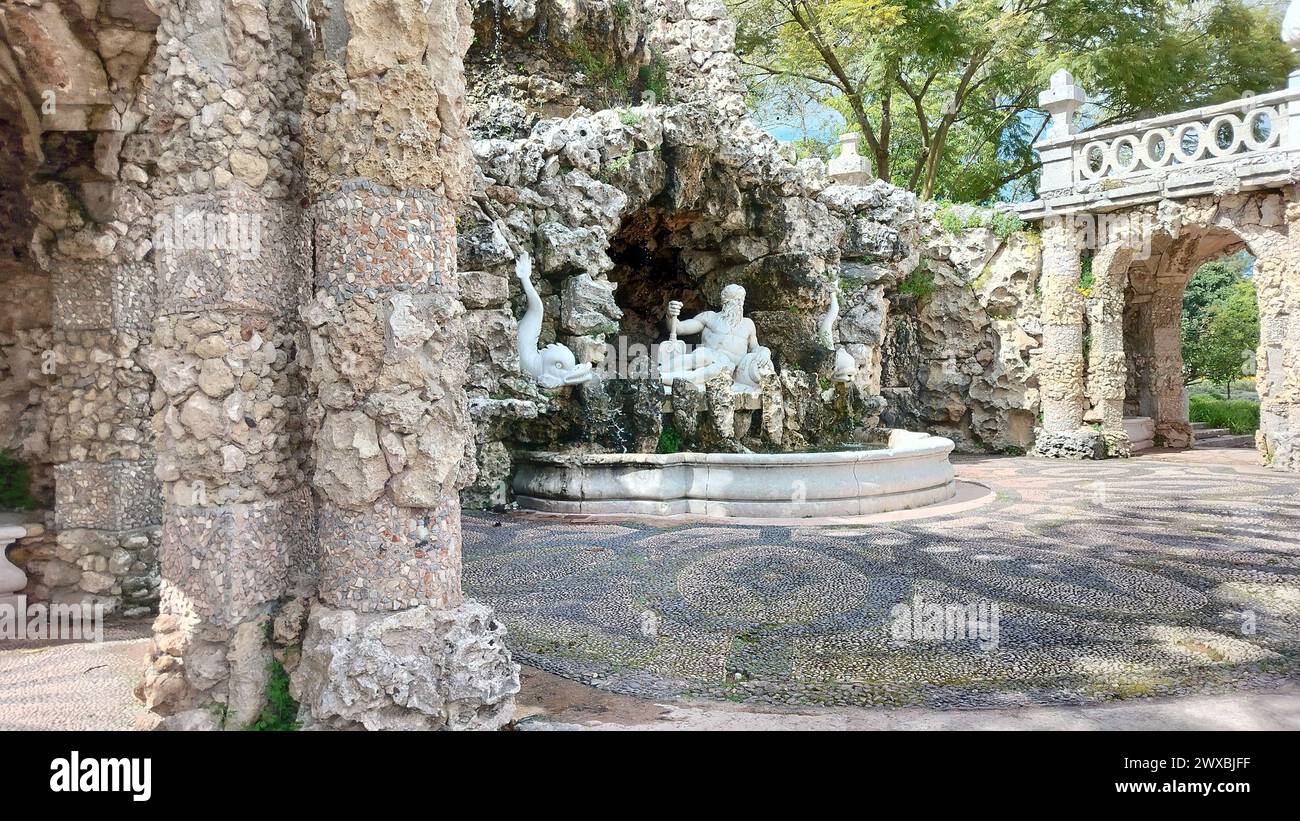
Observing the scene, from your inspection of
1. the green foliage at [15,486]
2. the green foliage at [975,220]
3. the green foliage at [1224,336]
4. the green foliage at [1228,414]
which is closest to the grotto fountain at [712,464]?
the green foliage at [15,486]

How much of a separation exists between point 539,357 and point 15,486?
4.63 metres

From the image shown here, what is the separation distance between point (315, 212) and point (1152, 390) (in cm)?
1730

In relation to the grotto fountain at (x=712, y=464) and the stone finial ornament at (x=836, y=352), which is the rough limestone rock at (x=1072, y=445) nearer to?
the stone finial ornament at (x=836, y=352)

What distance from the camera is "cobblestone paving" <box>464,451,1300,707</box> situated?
3498 mm

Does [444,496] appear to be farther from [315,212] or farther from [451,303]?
[315,212]

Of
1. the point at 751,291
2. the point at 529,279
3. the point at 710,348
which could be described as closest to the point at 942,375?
the point at 751,291

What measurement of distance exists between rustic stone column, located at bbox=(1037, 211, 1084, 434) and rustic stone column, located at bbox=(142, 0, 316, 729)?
551 inches

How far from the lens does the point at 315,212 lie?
275 centimetres

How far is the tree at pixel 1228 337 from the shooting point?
20766 mm

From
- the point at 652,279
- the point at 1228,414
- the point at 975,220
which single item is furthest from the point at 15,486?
the point at 1228,414

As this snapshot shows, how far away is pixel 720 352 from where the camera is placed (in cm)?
954

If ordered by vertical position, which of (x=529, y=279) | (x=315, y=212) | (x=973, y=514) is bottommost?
(x=973, y=514)

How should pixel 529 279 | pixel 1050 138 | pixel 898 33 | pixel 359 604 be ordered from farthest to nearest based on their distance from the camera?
1. pixel 898 33
2. pixel 1050 138
3. pixel 529 279
4. pixel 359 604

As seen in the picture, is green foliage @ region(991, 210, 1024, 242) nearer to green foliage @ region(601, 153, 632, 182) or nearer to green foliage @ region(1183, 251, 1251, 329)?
green foliage @ region(601, 153, 632, 182)
